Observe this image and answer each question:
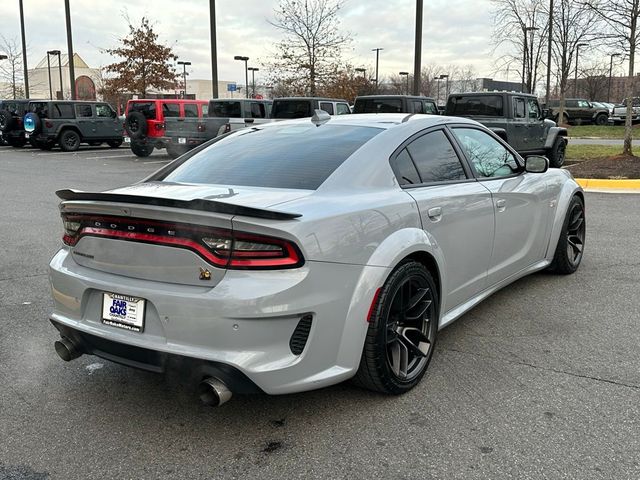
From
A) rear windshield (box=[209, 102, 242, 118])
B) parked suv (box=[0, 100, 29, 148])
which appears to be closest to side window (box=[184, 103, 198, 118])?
rear windshield (box=[209, 102, 242, 118])

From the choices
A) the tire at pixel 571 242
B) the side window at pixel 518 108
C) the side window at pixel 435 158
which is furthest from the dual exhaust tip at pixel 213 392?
the side window at pixel 518 108

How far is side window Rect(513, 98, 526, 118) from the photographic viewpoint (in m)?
13.7

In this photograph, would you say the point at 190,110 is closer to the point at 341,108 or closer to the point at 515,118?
the point at 341,108

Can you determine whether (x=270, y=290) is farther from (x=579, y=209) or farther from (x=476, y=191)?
(x=579, y=209)

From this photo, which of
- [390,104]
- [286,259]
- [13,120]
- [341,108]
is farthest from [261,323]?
[13,120]

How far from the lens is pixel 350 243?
2.87 metres

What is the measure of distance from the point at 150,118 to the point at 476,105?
422 inches

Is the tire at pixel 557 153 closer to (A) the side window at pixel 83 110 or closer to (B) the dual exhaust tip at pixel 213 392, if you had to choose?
(B) the dual exhaust tip at pixel 213 392

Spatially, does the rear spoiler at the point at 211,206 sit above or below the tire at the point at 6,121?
below

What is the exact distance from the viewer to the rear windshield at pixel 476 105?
45.1 ft

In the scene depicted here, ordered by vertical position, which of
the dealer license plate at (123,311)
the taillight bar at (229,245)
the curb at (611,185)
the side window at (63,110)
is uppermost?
the side window at (63,110)

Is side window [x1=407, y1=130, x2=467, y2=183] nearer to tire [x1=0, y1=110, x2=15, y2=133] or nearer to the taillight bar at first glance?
the taillight bar

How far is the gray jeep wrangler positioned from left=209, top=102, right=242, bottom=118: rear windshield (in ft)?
24.2

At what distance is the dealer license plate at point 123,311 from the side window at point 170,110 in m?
17.5
